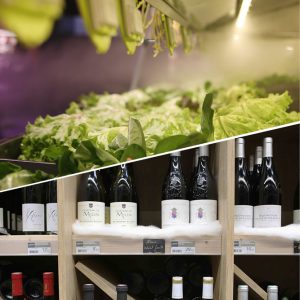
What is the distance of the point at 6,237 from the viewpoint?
1.66 metres

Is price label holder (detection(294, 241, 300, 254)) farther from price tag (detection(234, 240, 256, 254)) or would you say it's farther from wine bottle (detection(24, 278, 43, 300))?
wine bottle (detection(24, 278, 43, 300))

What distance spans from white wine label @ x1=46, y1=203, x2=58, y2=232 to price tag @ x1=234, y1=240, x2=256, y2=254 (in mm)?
617

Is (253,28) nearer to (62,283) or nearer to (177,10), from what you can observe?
(177,10)

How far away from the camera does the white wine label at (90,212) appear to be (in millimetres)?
1700

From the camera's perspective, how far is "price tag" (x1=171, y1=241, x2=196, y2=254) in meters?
1.60

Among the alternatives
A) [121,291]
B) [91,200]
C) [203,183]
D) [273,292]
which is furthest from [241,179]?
[121,291]

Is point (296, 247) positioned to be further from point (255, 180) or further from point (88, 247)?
point (88, 247)

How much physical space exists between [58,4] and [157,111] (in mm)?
395

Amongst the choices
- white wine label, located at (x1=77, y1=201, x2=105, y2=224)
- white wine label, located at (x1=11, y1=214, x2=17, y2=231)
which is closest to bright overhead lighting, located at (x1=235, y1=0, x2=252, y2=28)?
white wine label, located at (x1=77, y1=201, x2=105, y2=224)

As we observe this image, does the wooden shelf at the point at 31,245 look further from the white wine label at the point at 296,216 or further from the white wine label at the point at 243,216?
the white wine label at the point at 296,216

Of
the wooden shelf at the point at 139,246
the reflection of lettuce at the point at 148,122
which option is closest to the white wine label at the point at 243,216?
the wooden shelf at the point at 139,246

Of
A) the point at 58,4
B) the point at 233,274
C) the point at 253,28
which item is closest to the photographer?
the point at 58,4

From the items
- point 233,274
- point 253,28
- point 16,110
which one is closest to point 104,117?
point 16,110

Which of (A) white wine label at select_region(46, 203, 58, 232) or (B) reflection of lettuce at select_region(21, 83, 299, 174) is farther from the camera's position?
(A) white wine label at select_region(46, 203, 58, 232)
